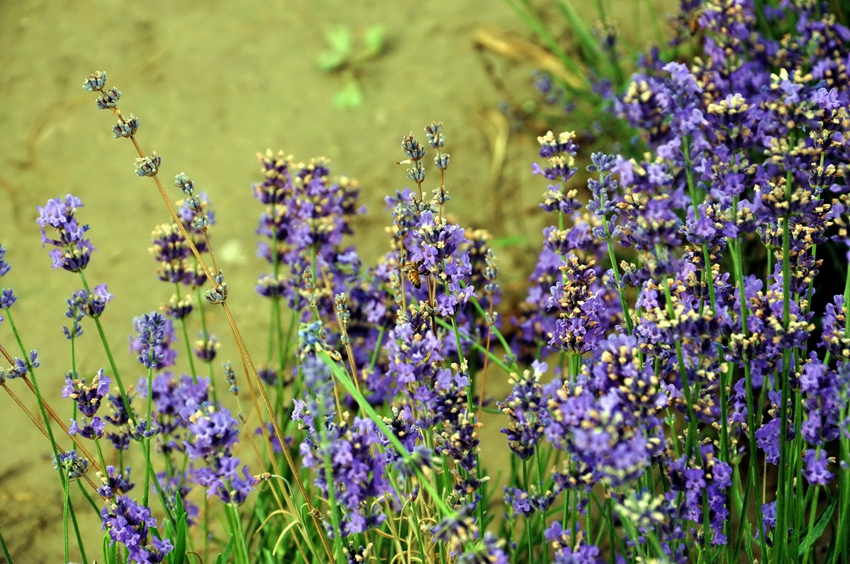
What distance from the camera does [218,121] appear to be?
4113mm

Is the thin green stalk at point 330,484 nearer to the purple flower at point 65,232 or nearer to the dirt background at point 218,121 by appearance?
the purple flower at point 65,232

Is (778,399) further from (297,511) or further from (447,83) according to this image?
(447,83)

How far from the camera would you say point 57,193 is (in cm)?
380

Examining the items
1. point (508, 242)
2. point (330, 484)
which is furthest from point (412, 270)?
point (508, 242)

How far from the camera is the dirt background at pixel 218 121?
3551 millimetres

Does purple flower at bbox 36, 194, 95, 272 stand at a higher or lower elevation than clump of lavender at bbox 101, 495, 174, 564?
higher

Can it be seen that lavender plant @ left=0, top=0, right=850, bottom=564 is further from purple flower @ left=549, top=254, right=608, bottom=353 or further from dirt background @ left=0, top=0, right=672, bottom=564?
dirt background @ left=0, top=0, right=672, bottom=564

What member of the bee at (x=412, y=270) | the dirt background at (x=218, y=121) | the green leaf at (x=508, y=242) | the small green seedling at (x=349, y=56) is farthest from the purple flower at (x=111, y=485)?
the small green seedling at (x=349, y=56)

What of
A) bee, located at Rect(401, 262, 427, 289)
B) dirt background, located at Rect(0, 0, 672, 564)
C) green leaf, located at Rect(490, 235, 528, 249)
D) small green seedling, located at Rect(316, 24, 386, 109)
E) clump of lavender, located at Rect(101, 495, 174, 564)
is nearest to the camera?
clump of lavender, located at Rect(101, 495, 174, 564)

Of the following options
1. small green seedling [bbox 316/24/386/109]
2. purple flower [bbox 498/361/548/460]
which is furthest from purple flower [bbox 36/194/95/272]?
small green seedling [bbox 316/24/386/109]

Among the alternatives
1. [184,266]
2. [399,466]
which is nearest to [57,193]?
[184,266]

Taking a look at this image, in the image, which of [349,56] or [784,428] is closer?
[784,428]

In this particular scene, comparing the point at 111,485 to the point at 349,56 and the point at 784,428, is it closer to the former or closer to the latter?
the point at 784,428

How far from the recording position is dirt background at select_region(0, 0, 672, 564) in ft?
11.6
